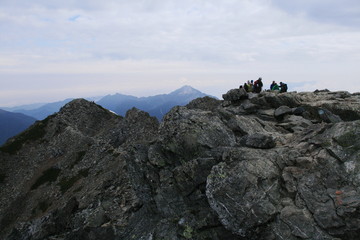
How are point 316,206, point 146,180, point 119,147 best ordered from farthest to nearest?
point 119,147
point 146,180
point 316,206

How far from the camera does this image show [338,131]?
20875 mm

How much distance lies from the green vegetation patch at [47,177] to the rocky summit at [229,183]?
6.21m

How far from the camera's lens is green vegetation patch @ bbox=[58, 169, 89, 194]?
53.5m

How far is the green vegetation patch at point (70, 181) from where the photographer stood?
175ft

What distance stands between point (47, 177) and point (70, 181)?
7.47 metres

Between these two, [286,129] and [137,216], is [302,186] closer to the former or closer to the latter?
[286,129]

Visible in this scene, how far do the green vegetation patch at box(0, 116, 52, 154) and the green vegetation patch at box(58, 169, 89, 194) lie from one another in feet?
69.9

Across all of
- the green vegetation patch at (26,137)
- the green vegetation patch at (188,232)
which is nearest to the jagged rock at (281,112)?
the green vegetation patch at (188,232)

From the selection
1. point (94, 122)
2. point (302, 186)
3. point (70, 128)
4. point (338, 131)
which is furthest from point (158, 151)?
point (94, 122)

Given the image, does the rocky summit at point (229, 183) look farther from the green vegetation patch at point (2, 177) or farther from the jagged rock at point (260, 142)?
the green vegetation patch at point (2, 177)

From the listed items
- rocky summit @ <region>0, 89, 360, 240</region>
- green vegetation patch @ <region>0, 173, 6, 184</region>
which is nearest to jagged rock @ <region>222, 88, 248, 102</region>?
rocky summit @ <region>0, 89, 360, 240</region>

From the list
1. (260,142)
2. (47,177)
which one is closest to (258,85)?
(260,142)

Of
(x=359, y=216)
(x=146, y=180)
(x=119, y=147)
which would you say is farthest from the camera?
(x=119, y=147)

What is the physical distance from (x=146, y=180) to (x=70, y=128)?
5012 cm
